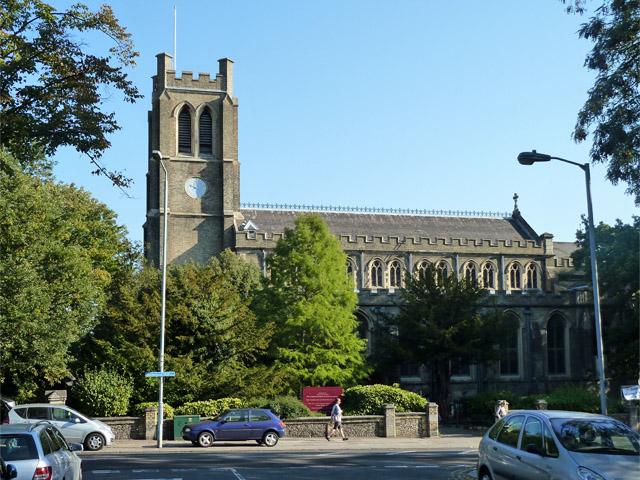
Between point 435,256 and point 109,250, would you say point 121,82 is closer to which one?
point 109,250

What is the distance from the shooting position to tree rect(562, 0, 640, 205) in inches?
602

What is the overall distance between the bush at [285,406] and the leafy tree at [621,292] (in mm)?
21020

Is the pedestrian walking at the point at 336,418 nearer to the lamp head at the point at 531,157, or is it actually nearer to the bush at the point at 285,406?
the bush at the point at 285,406

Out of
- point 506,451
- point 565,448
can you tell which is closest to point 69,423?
point 506,451

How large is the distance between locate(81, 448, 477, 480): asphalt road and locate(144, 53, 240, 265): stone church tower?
32712mm

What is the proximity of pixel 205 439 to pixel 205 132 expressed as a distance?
118ft

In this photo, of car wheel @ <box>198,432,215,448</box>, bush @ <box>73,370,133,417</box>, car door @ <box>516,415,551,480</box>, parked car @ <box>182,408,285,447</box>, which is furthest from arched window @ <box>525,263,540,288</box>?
car door @ <box>516,415,551,480</box>

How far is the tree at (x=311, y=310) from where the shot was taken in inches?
1483

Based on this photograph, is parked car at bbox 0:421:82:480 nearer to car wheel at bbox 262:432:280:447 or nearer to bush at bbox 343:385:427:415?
car wheel at bbox 262:432:280:447

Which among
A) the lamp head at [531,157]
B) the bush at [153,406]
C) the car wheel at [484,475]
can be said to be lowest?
the bush at [153,406]

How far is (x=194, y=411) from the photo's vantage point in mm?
32156

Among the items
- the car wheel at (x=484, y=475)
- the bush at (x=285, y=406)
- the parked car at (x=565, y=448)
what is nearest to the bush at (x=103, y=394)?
the bush at (x=285, y=406)

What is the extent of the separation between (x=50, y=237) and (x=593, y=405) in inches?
933

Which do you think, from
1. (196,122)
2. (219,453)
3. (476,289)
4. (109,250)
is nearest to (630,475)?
(219,453)
